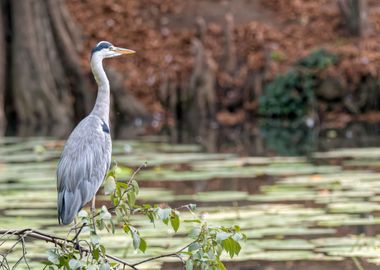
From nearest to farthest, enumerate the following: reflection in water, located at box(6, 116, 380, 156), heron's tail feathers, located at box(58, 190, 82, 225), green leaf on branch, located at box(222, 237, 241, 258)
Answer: green leaf on branch, located at box(222, 237, 241, 258) → heron's tail feathers, located at box(58, 190, 82, 225) → reflection in water, located at box(6, 116, 380, 156)

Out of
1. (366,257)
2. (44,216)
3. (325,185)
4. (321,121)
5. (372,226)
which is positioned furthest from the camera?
(321,121)

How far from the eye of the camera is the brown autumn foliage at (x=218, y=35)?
22984mm

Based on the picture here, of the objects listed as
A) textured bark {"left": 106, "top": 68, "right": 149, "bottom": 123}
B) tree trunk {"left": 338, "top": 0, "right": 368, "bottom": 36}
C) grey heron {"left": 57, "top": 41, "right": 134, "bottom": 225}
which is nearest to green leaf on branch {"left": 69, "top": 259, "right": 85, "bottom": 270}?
grey heron {"left": 57, "top": 41, "right": 134, "bottom": 225}

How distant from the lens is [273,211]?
11.9 meters

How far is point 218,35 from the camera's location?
24156mm

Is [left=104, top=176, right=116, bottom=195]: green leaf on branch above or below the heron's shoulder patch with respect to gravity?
below

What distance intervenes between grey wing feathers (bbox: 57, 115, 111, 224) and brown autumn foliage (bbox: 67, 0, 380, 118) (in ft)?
46.3

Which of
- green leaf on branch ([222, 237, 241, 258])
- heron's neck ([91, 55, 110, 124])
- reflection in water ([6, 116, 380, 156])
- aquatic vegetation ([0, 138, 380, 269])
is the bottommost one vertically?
aquatic vegetation ([0, 138, 380, 269])

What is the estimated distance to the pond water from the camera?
1015cm

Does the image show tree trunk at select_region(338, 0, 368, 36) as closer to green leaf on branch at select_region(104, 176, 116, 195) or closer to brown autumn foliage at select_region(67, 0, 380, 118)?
brown autumn foliage at select_region(67, 0, 380, 118)

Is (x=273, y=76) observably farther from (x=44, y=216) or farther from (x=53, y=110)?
(x=44, y=216)

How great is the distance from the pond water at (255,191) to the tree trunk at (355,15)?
4.19 metres

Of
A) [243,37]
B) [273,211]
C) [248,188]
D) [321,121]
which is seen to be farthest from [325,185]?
[243,37]

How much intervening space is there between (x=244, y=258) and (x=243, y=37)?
14270mm
